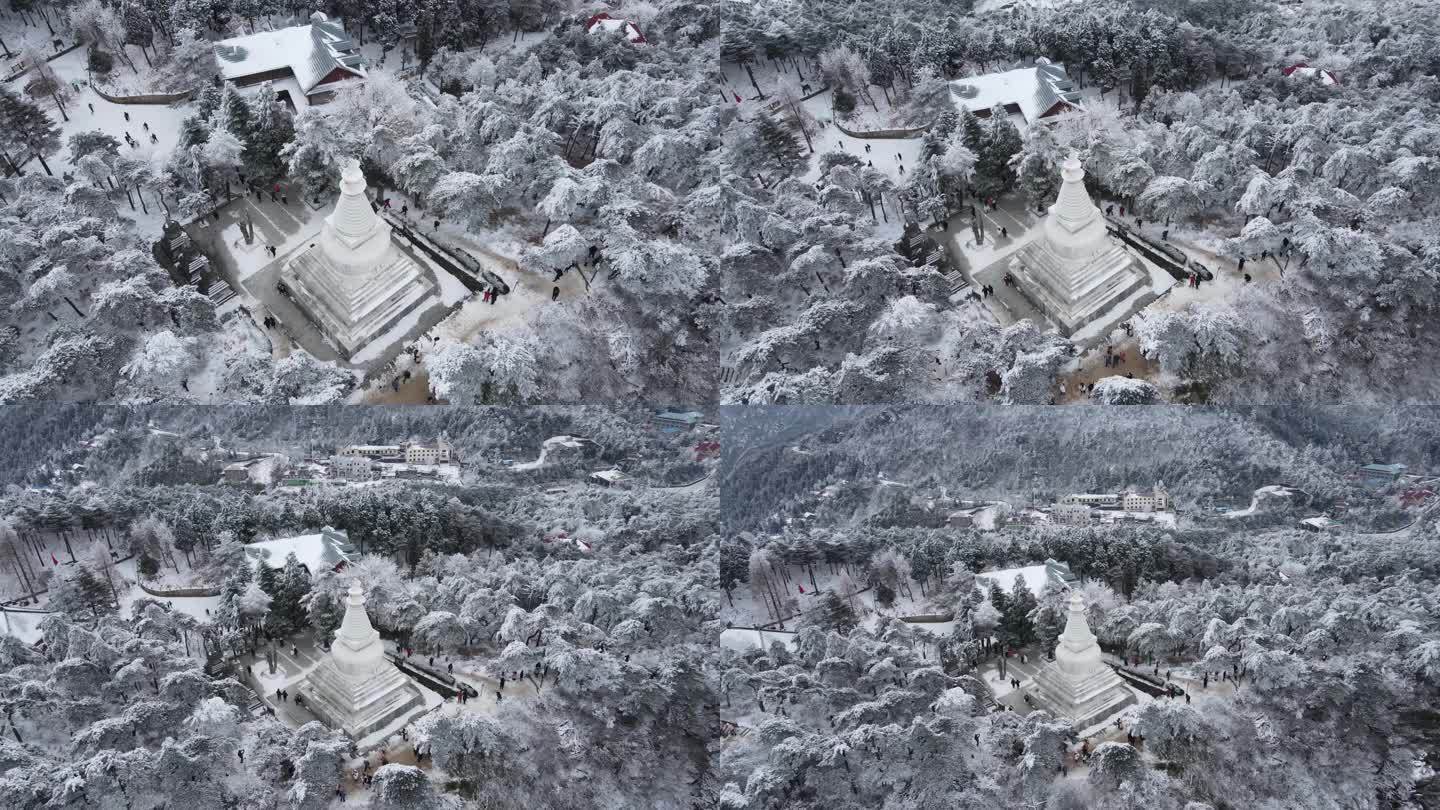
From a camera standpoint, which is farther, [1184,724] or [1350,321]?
[1350,321]

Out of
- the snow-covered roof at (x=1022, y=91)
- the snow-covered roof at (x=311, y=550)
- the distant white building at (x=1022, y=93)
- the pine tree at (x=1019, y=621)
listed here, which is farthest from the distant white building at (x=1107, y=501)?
the snow-covered roof at (x=311, y=550)

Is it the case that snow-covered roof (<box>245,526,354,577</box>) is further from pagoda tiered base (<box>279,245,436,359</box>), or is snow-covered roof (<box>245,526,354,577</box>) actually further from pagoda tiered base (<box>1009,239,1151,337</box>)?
pagoda tiered base (<box>1009,239,1151,337</box>)

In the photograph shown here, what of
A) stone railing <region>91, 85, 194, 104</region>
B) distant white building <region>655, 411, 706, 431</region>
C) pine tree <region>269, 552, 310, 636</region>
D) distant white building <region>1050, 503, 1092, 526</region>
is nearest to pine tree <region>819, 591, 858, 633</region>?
distant white building <region>1050, 503, 1092, 526</region>

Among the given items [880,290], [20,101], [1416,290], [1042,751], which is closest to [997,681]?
[1042,751]

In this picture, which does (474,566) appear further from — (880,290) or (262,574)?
(880,290)

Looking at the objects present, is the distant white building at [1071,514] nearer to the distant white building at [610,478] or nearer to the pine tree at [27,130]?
the distant white building at [610,478]

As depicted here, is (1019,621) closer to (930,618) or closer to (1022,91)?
(930,618)
